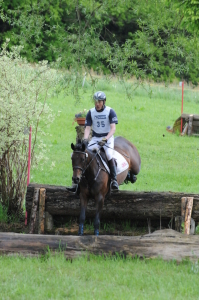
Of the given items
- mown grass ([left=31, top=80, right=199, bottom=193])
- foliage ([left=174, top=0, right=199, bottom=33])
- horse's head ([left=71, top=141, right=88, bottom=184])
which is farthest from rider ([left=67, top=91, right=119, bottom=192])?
foliage ([left=174, top=0, right=199, bottom=33])

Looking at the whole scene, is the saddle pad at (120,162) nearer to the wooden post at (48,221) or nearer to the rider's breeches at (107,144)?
the rider's breeches at (107,144)

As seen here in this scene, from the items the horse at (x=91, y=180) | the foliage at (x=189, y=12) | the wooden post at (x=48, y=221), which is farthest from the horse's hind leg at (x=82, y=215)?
the foliage at (x=189, y=12)

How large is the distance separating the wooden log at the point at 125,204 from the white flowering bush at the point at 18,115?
886 millimetres

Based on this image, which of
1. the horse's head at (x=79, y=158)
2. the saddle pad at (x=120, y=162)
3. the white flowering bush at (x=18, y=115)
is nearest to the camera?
the horse's head at (x=79, y=158)

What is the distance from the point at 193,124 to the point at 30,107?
15066mm

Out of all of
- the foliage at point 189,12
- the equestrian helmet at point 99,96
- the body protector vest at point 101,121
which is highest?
the foliage at point 189,12

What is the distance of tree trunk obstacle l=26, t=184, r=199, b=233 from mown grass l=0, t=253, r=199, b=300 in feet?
7.85

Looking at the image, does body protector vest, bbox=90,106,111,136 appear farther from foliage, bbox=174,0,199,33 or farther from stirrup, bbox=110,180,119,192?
foliage, bbox=174,0,199,33

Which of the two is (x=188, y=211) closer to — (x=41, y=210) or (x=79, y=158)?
(x=79, y=158)

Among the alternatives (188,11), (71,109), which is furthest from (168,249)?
(71,109)

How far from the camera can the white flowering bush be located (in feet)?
34.9

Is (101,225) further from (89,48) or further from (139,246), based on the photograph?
(89,48)

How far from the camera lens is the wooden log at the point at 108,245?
25.3 ft

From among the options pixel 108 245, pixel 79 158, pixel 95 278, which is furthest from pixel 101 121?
pixel 95 278
